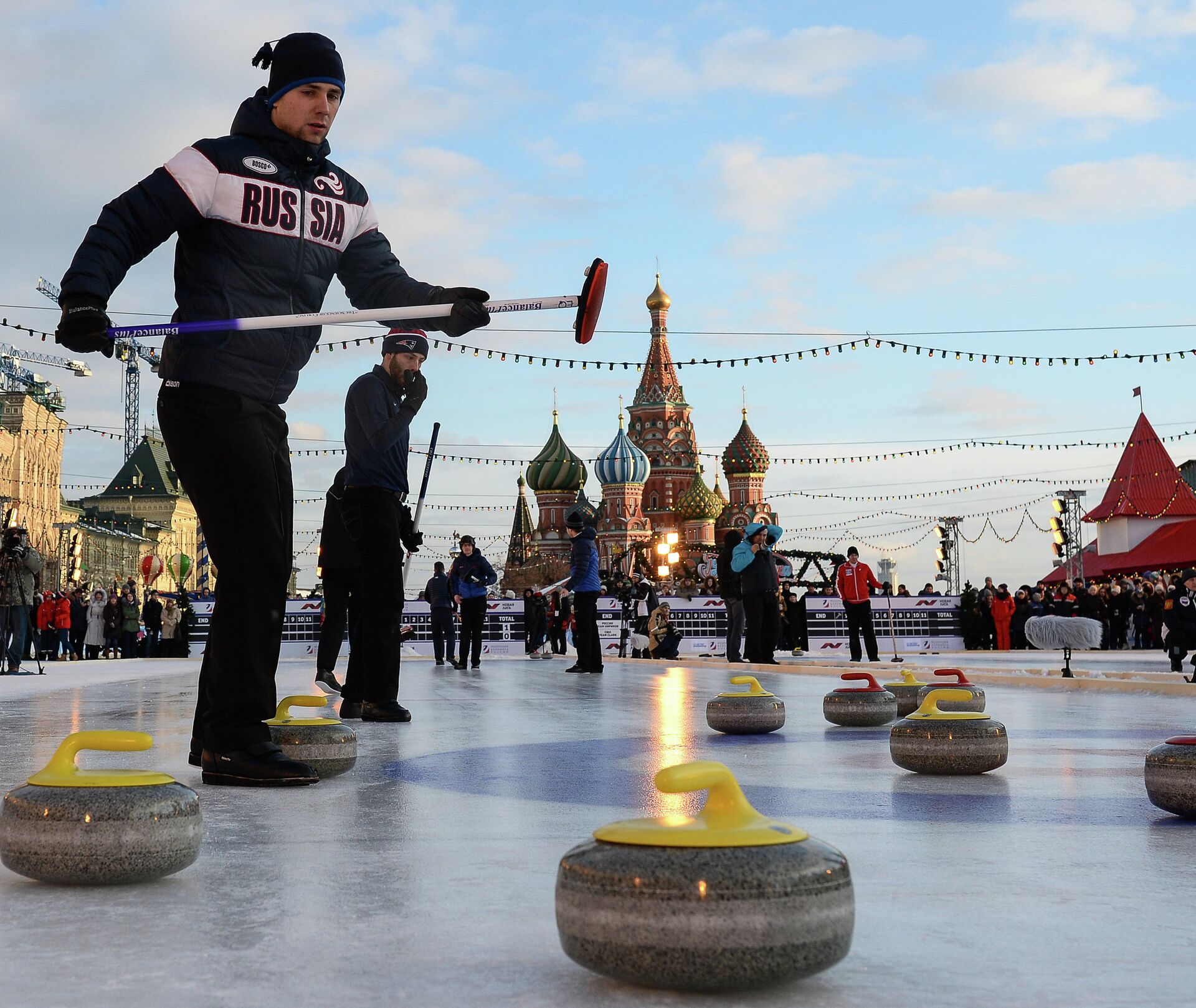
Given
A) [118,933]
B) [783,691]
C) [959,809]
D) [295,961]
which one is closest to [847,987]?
[295,961]

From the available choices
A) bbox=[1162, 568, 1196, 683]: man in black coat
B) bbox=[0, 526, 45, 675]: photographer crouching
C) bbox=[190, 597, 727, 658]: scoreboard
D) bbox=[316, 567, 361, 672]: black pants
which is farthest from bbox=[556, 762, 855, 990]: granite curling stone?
bbox=[190, 597, 727, 658]: scoreboard

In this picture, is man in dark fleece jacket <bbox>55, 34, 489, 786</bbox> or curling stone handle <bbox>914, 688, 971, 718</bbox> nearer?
man in dark fleece jacket <bbox>55, 34, 489, 786</bbox>

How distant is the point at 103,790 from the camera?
7.32 ft

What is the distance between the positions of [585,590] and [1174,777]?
12.2 metres

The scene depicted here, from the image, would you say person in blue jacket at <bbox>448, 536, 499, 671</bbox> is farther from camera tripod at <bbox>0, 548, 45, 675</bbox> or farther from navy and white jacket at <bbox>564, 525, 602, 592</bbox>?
camera tripod at <bbox>0, 548, 45, 675</bbox>

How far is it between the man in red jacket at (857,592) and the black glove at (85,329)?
15.3 m

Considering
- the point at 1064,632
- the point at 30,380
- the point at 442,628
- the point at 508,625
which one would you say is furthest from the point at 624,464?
the point at 1064,632

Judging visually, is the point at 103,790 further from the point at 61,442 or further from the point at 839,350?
the point at 61,442

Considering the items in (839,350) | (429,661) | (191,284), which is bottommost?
(429,661)

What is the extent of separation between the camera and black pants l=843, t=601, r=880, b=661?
17.9 meters

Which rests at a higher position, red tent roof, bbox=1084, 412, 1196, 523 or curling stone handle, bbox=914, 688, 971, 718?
red tent roof, bbox=1084, 412, 1196, 523

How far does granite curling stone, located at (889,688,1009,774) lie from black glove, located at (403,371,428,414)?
3297mm

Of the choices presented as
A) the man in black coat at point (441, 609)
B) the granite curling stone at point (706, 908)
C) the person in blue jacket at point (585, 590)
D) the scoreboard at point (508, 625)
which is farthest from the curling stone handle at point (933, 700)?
the scoreboard at point (508, 625)

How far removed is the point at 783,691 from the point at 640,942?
29.0ft
